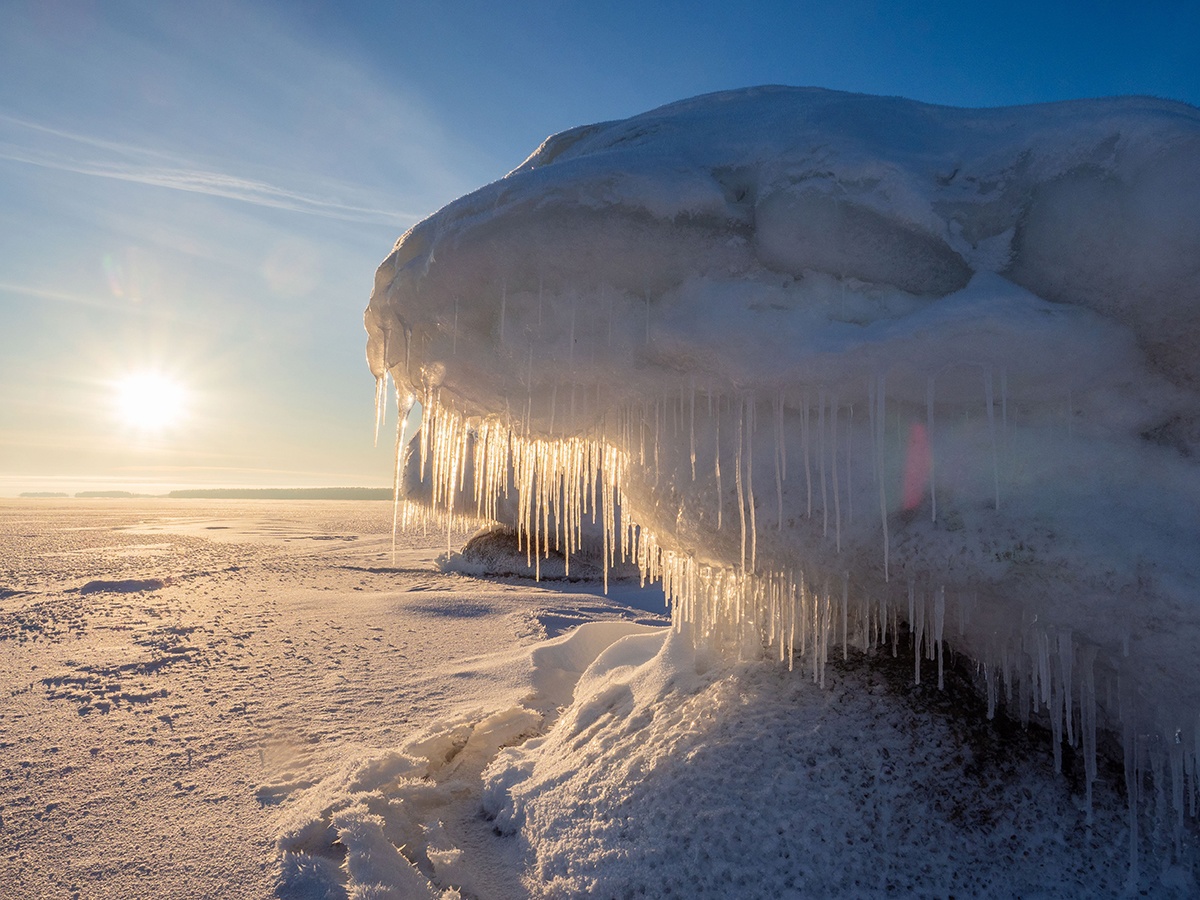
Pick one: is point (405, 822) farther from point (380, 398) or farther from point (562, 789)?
point (380, 398)

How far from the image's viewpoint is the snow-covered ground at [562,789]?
6.25 feet

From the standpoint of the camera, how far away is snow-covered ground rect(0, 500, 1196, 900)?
190 cm

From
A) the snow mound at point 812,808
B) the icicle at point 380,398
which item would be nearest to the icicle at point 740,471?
the snow mound at point 812,808

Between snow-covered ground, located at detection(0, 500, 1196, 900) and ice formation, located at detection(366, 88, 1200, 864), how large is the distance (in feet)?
A: 0.83

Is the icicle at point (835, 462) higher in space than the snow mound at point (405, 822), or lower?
higher

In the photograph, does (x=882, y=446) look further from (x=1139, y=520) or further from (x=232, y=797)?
(x=232, y=797)

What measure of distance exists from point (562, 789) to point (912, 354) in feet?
6.97

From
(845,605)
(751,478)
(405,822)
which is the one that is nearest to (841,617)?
(845,605)

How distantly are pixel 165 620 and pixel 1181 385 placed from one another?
8.66 meters

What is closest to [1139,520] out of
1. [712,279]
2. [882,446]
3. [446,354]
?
[882,446]

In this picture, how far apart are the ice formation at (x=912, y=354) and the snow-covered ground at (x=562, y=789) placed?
0.25m

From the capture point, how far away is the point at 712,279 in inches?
89.7

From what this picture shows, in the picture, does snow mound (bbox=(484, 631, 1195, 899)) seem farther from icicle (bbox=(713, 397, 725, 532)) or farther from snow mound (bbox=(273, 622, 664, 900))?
icicle (bbox=(713, 397, 725, 532))

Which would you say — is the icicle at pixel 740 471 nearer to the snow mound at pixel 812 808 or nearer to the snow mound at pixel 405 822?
the snow mound at pixel 812 808
